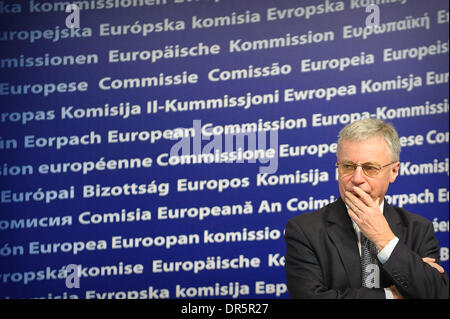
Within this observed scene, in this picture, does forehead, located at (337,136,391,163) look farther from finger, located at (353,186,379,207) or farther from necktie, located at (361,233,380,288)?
necktie, located at (361,233,380,288)

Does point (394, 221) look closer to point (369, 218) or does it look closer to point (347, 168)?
point (369, 218)

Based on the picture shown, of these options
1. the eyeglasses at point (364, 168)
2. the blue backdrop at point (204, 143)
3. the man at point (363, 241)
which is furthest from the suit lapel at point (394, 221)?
the blue backdrop at point (204, 143)

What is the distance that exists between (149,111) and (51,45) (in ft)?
2.66

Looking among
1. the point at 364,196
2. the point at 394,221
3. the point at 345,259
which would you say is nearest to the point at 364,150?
the point at 364,196

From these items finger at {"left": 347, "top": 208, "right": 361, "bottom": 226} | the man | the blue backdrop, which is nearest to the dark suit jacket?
the man

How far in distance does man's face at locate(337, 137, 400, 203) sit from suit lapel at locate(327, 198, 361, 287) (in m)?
0.10

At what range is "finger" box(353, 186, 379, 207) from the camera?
2.67 metres

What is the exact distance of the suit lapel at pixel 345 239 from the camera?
2.66 m

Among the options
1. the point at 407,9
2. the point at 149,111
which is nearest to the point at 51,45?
the point at 149,111

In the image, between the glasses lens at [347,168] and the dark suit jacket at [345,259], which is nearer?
the dark suit jacket at [345,259]

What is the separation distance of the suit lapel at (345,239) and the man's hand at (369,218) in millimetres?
92

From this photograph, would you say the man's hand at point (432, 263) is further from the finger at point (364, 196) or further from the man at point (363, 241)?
the finger at point (364, 196)

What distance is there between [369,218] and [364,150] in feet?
1.00

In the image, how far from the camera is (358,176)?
8.83 feet
